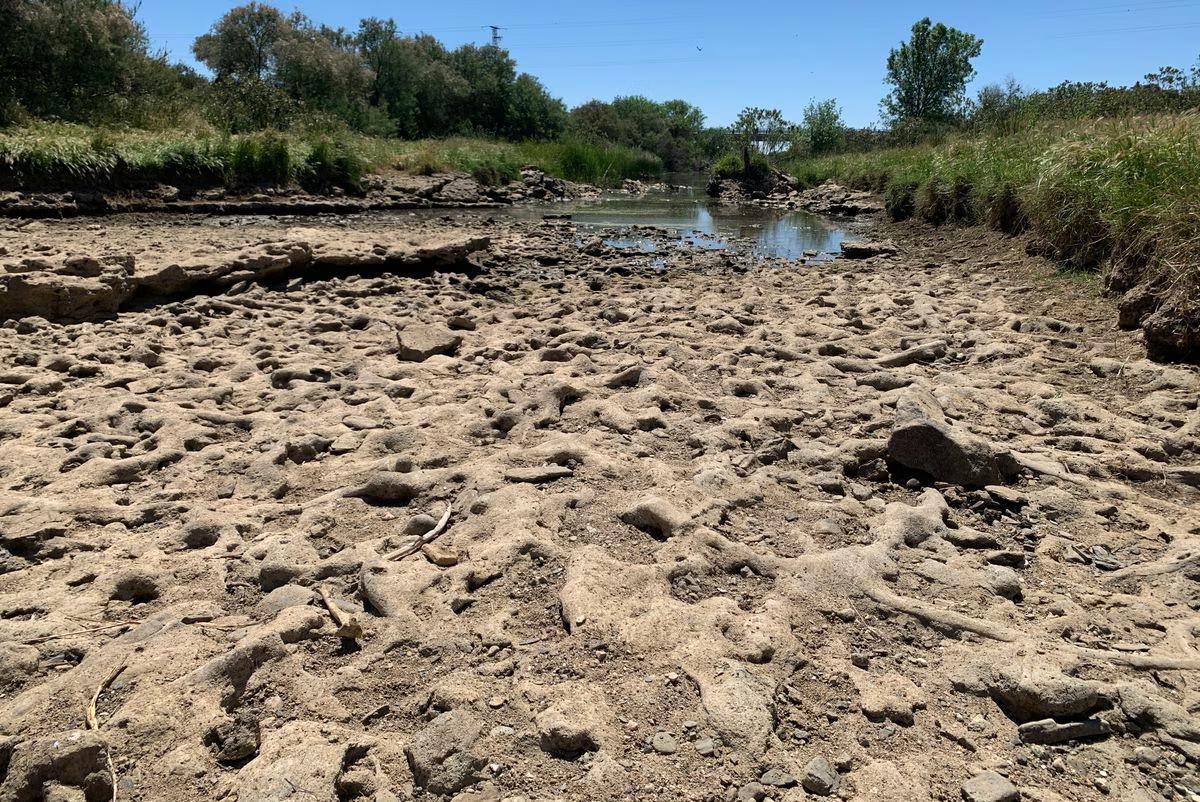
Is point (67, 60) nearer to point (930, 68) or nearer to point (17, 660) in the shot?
point (17, 660)

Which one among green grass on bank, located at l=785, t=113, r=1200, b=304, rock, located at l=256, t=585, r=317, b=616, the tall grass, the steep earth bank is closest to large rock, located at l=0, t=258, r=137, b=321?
rock, located at l=256, t=585, r=317, b=616

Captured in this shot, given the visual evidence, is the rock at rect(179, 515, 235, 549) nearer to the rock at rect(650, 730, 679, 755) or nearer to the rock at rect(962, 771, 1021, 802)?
the rock at rect(650, 730, 679, 755)

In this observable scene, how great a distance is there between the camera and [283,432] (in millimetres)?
4203

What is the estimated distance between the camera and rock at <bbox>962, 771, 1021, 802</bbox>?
1.87 meters

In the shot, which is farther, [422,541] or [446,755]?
[422,541]

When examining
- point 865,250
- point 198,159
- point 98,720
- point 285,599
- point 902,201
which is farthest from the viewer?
point 902,201

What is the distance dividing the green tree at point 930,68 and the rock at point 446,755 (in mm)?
59813

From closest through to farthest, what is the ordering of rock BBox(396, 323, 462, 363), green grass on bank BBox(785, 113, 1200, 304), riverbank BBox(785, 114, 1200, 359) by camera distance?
riverbank BBox(785, 114, 1200, 359), rock BBox(396, 323, 462, 363), green grass on bank BBox(785, 113, 1200, 304)

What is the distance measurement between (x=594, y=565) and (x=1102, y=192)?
23.7 ft

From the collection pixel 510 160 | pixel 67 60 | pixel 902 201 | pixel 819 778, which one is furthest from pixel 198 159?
pixel 819 778

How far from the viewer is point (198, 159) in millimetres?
16141

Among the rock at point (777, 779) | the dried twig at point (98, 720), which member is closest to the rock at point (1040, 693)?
the rock at point (777, 779)

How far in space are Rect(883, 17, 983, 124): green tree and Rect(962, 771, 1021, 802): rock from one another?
59.5m

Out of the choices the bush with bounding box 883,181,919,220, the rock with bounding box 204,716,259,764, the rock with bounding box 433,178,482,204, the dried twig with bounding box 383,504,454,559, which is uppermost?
the rock with bounding box 433,178,482,204
